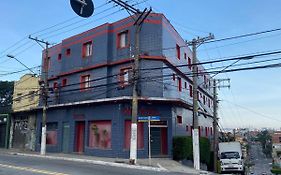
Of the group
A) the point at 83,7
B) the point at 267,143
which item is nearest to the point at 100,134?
the point at 83,7

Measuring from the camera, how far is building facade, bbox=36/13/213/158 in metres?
24.5

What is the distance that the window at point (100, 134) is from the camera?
2565cm

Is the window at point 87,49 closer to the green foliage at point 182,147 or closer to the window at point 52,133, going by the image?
the window at point 52,133

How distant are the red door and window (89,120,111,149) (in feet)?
5.12

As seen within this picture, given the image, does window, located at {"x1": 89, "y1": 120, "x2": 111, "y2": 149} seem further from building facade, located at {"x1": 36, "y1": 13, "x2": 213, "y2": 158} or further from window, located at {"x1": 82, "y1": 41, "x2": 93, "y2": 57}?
window, located at {"x1": 82, "y1": 41, "x2": 93, "y2": 57}

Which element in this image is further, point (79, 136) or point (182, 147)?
point (79, 136)

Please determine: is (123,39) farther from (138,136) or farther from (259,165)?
(259,165)

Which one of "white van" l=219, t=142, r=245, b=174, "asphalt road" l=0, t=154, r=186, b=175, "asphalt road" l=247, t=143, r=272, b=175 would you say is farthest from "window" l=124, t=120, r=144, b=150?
"asphalt road" l=247, t=143, r=272, b=175

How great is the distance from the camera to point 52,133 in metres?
31.6

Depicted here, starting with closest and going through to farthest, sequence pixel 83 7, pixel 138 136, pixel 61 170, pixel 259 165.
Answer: pixel 83 7
pixel 61 170
pixel 138 136
pixel 259 165

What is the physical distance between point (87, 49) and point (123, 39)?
4751 millimetres

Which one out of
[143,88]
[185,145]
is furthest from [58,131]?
[185,145]

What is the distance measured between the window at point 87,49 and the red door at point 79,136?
6673 millimetres

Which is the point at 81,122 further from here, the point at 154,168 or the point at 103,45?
the point at 154,168
